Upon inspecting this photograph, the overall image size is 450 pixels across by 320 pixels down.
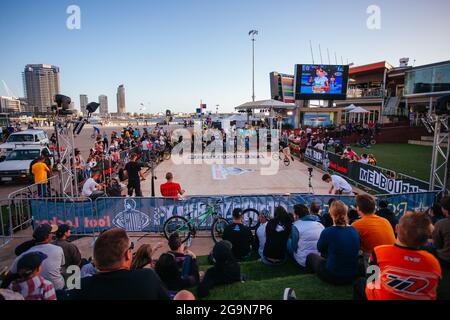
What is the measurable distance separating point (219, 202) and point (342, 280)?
13.4 ft

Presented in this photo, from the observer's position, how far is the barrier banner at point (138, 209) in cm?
741

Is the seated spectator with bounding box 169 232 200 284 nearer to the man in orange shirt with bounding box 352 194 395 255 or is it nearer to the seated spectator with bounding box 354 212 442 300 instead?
the seated spectator with bounding box 354 212 442 300

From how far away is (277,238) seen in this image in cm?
518

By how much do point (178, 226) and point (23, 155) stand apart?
39.8 ft

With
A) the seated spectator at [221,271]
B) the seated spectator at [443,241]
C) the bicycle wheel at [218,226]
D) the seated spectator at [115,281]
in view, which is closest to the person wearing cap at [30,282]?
the seated spectator at [115,281]

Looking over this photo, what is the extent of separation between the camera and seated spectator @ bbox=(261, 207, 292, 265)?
204 inches

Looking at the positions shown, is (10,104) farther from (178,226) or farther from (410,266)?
(410,266)

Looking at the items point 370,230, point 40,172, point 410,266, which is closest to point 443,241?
point 370,230

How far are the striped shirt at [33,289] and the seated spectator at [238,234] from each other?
123 inches

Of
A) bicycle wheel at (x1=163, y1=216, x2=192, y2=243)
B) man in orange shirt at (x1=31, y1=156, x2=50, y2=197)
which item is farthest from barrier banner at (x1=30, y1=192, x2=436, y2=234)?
man in orange shirt at (x1=31, y1=156, x2=50, y2=197)

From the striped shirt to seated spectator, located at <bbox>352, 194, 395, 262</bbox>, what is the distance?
173 inches

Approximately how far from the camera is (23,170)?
1298 centimetres

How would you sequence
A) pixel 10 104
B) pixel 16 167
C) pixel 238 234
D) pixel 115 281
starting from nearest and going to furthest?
pixel 115 281 < pixel 238 234 < pixel 16 167 < pixel 10 104
